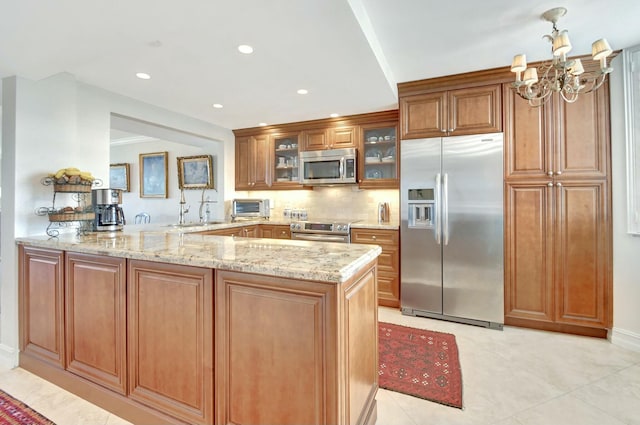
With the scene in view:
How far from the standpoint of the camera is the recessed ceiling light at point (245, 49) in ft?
7.11

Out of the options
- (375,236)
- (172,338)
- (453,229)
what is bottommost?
(172,338)

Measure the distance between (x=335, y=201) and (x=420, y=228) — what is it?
1.61m

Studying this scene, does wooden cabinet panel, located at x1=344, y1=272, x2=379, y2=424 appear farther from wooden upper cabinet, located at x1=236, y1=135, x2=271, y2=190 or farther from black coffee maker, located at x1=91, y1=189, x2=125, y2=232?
wooden upper cabinet, located at x1=236, y1=135, x2=271, y2=190

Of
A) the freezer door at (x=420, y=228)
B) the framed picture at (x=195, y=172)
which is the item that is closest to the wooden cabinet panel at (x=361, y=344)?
the freezer door at (x=420, y=228)

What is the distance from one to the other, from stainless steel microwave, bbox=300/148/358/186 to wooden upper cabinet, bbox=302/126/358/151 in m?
0.13

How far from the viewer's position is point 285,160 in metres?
4.61

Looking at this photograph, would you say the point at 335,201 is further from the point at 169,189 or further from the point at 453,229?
the point at 169,189

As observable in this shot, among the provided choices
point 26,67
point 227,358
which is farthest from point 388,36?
point 26,67

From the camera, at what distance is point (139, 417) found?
5.28 ft

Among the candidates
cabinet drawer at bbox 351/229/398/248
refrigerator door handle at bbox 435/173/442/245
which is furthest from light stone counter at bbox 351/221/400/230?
refrigerator door handle at bbox 435/173/442/245

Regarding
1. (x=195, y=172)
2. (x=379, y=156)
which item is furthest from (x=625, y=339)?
(x=195, y=172)

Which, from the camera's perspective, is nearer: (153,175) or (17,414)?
(17,414)

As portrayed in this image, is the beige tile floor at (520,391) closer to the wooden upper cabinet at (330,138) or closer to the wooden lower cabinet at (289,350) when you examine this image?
the wooden lower cabinet at (289,350)

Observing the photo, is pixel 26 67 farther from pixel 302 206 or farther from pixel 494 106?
pixel 494 106
